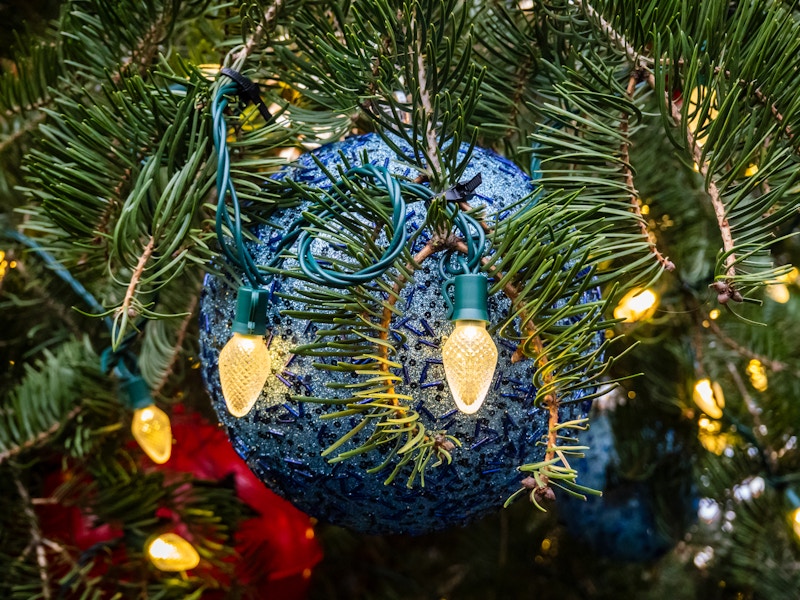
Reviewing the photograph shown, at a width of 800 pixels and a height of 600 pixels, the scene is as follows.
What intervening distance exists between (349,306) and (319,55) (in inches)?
6.3

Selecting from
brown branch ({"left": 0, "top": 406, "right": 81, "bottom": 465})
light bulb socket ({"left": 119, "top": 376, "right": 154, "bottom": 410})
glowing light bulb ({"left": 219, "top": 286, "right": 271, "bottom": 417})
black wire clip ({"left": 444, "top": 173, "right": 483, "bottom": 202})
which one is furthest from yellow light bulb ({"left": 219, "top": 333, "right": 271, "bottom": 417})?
brown branch ({"left": 0, "top": 406, "right": 81, "bottom": 465})

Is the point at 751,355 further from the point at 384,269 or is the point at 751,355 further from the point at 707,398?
the point at 384,269

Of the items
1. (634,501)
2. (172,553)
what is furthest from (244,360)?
(634,501)

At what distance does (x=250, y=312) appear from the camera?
32cm

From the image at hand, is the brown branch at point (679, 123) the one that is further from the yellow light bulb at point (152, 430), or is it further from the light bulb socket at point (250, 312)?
the yellow light bulb at point (152, 430)

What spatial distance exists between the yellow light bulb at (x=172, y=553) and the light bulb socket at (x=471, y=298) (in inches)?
15.1

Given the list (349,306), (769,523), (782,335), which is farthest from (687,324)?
(349,306)

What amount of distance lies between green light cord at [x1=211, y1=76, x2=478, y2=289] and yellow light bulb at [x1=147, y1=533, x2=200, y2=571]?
1.02 feet

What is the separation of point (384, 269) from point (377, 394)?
0.05 m

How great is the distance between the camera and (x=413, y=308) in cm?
32

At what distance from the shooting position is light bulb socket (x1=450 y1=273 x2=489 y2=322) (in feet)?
0.93

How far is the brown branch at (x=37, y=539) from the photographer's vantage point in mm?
598

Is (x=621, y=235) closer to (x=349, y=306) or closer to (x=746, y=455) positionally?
(x=349, y=306)

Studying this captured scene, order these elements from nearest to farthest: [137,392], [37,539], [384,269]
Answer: [384,269]
[137,392]
[37,539]
